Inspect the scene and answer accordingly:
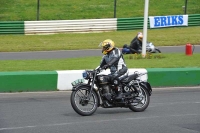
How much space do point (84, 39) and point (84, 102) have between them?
21182 millimetres

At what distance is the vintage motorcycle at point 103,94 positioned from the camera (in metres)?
11.8

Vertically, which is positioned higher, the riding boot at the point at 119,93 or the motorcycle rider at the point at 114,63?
the motorcycle rider at the point at 114,63

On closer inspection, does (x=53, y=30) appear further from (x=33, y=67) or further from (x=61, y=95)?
(x=61, y=95)

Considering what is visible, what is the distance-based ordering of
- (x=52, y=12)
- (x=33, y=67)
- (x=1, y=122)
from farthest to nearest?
(x=52, y=12)
(x=33, y=67)
(x=1, y=122)

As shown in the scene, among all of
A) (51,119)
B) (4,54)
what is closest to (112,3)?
(4,54)

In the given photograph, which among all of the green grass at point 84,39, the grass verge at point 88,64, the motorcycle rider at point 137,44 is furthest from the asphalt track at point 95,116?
the green grass at point 84,39

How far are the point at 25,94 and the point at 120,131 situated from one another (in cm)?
520

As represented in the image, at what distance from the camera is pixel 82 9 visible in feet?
131

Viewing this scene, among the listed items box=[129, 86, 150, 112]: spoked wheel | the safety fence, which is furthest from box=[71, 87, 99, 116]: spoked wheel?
the safety fence

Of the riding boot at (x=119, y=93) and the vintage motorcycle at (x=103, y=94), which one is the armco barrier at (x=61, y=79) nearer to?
the vintage motorcycle at (x=103, y=94)

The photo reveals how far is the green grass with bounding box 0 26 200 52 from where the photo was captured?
30514mm

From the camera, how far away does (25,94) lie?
14922 mm

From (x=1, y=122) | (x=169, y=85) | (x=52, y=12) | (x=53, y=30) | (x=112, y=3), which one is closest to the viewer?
(x=1, y=122)

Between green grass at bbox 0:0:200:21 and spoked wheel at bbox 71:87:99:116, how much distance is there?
25766 mm
